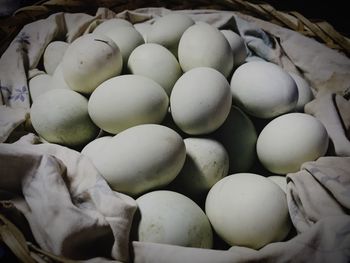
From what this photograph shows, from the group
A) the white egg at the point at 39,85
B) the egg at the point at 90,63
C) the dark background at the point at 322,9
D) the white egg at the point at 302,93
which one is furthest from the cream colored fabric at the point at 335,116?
the dark background at the point at 322,9

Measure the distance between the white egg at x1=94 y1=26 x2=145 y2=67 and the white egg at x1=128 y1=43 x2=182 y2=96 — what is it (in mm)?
30

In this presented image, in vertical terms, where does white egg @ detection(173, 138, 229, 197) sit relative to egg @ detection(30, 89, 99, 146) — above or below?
below

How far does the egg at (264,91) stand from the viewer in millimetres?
693

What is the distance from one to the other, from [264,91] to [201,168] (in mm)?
180

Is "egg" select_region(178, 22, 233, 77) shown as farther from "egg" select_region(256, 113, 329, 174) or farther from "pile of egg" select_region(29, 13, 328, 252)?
"egg" select_region(256, 113, 329, 174)

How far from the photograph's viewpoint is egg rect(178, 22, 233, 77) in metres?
0.73

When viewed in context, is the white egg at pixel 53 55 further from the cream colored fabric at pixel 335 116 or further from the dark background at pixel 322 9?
the dark background at pixel 322 9

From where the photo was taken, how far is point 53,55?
2.84ft

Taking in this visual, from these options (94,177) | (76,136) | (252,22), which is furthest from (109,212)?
(252,22)

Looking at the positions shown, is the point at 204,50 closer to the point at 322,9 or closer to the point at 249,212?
the point at 249,212

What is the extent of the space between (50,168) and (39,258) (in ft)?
0.41

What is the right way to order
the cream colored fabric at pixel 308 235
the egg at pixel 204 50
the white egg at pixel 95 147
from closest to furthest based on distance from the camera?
the cream colored fabric at pixel 308 235
the white egg at pixel 95 147
the egg at pixel 204 50

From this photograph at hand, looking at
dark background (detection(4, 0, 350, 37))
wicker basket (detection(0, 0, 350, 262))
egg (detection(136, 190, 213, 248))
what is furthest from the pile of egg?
dark background (detection(4, 0, 350, 37))

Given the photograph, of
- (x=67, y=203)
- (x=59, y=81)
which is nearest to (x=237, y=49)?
(x=59, y=81)
